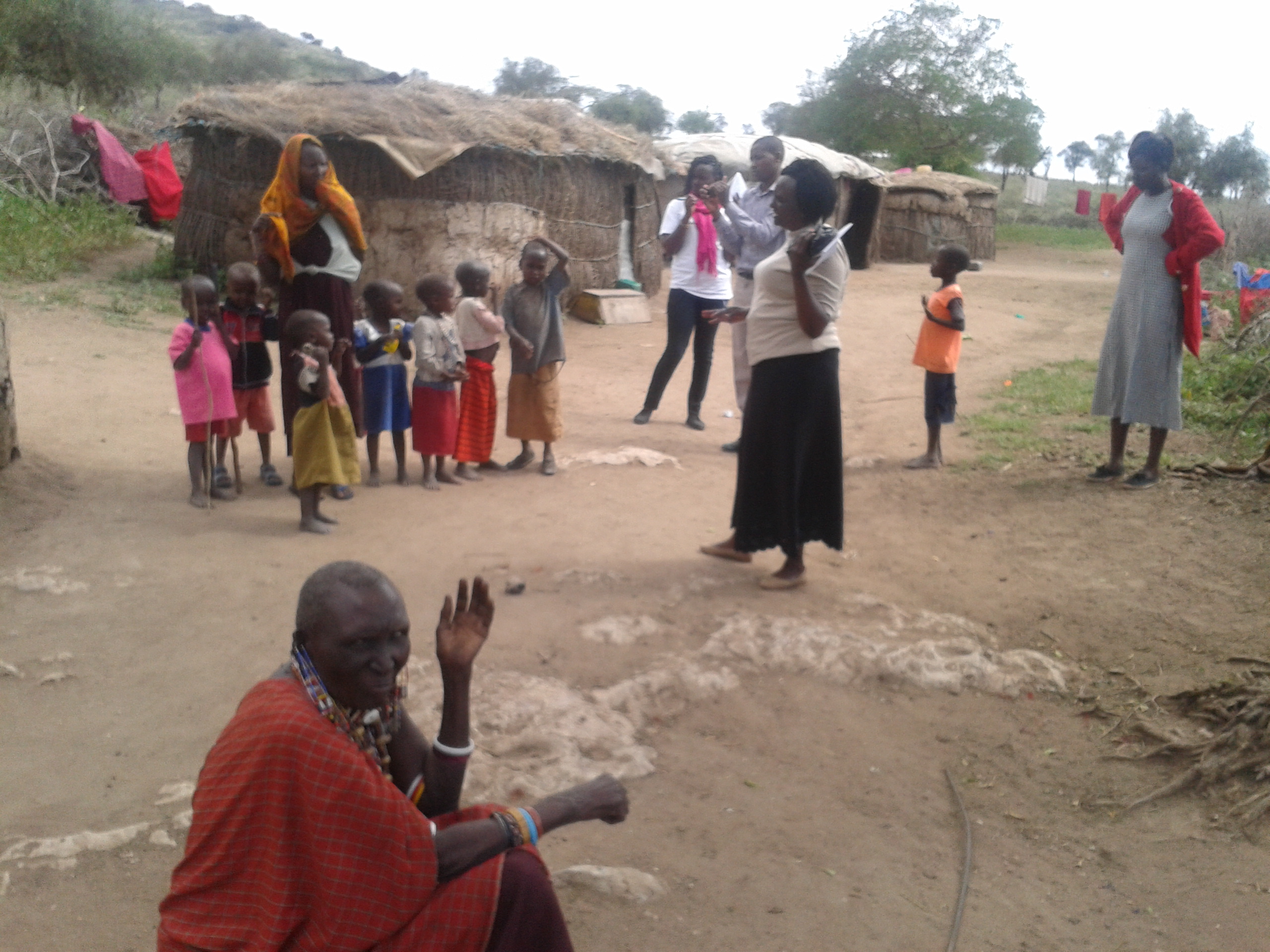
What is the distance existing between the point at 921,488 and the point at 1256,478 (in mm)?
1645

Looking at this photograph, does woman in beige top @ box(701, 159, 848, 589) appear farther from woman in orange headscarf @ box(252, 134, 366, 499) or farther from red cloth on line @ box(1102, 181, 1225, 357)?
woman in orange headscarf @ box(252, 134, 366, 499)

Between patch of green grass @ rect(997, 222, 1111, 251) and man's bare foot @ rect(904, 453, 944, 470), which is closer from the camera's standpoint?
man's bare foot @ rect(904, 453, 944, 470)

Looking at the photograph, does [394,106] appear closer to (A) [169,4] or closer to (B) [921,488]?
(B) [921,488]

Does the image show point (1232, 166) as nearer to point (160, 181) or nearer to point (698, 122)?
point (698, 122)

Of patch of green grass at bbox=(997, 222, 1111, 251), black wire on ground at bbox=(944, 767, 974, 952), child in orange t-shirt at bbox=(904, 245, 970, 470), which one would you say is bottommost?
black wire on ground at bbox=(944, 767, 974, 952)

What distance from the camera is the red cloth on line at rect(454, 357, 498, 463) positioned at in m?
5.99

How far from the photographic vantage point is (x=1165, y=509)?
17.2 ft

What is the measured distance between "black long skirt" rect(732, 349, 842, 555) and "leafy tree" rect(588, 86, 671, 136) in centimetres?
2816

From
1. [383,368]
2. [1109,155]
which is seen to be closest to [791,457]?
[383,368]

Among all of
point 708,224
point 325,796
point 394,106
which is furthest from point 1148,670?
point 394,106

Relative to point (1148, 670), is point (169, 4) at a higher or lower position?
higher

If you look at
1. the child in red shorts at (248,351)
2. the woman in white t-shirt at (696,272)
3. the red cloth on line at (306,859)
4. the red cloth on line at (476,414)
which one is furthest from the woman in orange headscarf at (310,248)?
the red cloth on line at (306,859)

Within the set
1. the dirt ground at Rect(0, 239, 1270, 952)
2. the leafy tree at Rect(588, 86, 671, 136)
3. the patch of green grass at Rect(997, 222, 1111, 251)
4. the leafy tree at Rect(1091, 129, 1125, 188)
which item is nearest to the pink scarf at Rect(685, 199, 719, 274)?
the dirt ground at Rect(0, 239, 1270, 952)

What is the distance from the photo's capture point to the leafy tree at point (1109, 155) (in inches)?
2307
